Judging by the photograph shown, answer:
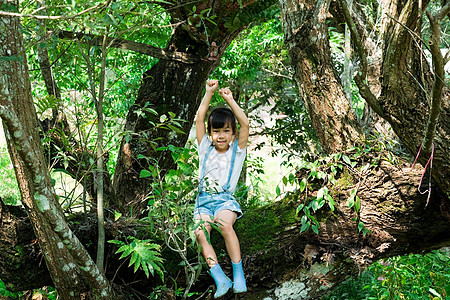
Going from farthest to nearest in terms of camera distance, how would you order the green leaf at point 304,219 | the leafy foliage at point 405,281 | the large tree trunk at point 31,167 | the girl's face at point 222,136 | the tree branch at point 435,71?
the leafy foliage at point 405,281 < the girl's face at point 222,136 < the green leaf at point 304,219 < the large tree trunk at point 31,167 < the tree branch at point 435,71

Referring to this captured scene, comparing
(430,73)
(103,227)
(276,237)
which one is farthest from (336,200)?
(103,227)

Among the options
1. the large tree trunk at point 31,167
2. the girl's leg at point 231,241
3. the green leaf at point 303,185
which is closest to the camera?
the large tree trunk at point 31,167

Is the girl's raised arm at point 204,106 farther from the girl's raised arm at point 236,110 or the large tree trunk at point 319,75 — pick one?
the large tree trunk at point 319,75

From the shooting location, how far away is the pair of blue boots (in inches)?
113

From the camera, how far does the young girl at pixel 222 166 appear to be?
119 inches

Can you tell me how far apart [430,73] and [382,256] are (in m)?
1.34

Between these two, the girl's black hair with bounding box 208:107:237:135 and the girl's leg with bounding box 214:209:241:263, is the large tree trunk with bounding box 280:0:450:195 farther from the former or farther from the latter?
the girl's leg with bounding box 214:209:241:263

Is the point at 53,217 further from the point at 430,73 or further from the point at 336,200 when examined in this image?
the point at 430,73

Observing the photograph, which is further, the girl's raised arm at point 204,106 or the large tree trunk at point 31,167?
the girl's raised arm at point 204,106

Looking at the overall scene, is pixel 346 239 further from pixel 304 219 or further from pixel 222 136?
pixel 222 136

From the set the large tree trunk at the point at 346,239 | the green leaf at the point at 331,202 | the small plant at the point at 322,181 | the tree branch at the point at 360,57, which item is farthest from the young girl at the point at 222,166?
the tree branch at the point at 360,57

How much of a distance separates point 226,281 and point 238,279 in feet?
0.28

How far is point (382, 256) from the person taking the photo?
3.22 metres

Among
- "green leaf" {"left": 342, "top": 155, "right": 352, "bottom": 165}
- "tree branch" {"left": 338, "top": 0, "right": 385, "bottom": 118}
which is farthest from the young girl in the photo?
"tree branch" {"left": 338, "top": 0, "right": 385, "bottom": 118}
